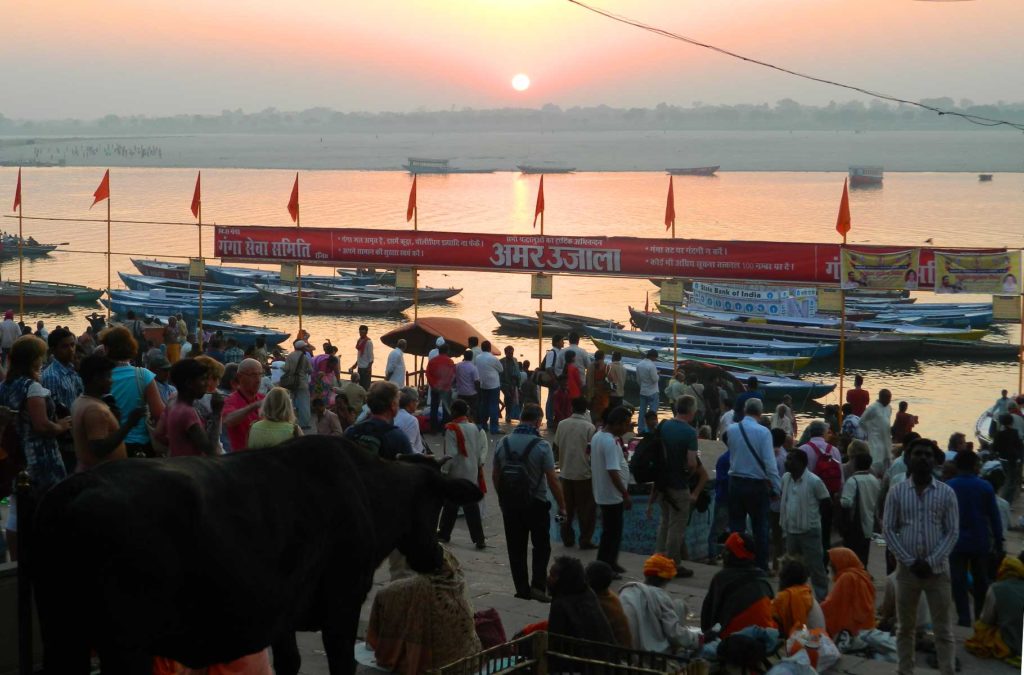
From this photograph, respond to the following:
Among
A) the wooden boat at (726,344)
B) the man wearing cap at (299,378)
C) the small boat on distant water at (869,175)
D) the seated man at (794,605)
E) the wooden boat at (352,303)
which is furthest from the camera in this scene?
the small boat on distant water at (869,175)

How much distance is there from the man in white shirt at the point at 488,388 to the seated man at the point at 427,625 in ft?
26.6

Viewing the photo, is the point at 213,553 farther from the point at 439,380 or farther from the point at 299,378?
the point at 439,380

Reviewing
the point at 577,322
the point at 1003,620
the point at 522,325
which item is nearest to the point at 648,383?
the point at 1003,620

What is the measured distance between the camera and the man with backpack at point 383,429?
689cm

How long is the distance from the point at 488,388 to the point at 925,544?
8060mm

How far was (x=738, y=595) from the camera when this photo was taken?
6.46m

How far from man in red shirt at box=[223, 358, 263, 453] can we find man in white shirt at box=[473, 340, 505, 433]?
6.89 m

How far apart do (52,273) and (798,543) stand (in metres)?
60.0

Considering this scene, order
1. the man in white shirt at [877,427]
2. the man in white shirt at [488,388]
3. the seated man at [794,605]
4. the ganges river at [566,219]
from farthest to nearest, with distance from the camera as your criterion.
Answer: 1. the ganges river at [566,219]
2. the man in white shirt at [488,388]
3. the man in white shirt at [877,427]
4. the seated man at [794,605]

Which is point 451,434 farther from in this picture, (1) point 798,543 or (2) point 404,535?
(2) point 404,535

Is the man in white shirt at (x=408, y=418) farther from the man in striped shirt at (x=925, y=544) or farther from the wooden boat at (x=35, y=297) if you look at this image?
the wooden boat at (x=35, y=297)

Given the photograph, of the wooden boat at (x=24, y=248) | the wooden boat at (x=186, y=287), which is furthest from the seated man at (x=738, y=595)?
the wooden boat at (x=24, y=248)

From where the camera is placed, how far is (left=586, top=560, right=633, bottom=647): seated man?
6.32 m

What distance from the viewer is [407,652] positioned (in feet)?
20.9
